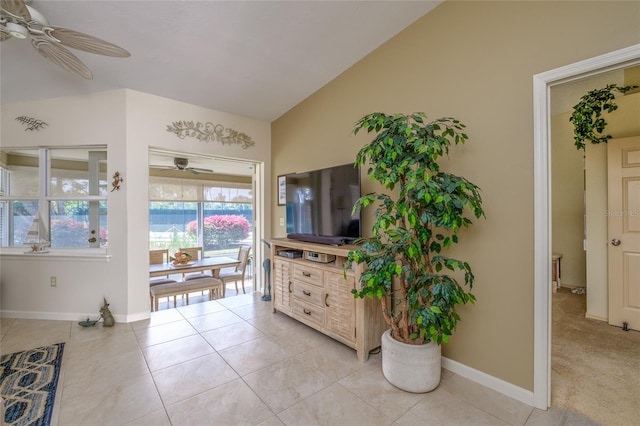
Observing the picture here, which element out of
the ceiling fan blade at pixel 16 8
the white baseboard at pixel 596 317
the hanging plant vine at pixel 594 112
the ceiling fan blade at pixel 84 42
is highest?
the ceiling fan blade at pixel 16 8

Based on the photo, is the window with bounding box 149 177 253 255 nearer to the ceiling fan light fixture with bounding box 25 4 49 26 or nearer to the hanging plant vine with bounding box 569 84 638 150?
the ceiling fan light fixture with bounding box 25 4 49 26

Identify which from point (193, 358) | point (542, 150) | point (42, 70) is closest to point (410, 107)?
point (542, 150)

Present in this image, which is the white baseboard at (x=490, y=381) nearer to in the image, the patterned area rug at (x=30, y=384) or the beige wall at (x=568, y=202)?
the patterned area rug at (x=30, y=384)

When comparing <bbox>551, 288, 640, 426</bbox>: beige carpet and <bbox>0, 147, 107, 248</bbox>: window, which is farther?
<bbox>0, 147, 107, 248</bbox>: window

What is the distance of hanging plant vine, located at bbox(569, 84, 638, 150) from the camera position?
2252 millimetres

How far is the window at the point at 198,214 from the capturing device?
6086 mm

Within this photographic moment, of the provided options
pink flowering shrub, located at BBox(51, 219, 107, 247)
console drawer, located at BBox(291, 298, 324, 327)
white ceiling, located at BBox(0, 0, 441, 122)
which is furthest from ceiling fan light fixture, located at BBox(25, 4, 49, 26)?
console drawer, located at BBox(291, 298, 324, 327)

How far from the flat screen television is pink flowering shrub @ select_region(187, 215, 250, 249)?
4.17m

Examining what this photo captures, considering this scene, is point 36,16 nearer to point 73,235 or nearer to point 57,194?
point 57,194

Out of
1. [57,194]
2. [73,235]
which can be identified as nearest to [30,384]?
[73,235]

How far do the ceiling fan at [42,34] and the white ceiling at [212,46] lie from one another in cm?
32

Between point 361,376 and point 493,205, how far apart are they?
1.58 metres

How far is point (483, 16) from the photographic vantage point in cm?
188

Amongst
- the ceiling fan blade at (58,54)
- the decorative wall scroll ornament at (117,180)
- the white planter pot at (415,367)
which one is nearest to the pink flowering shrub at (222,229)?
the decorative wall scroll ornament at (117,180)
